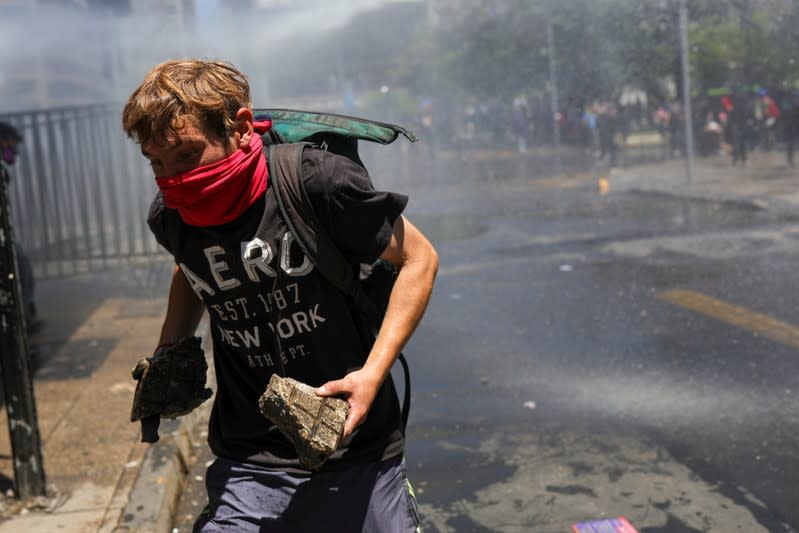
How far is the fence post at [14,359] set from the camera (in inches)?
153

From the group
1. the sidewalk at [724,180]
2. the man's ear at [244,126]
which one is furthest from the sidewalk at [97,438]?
the sidewalk at [724,180]

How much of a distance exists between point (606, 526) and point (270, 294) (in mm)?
2089

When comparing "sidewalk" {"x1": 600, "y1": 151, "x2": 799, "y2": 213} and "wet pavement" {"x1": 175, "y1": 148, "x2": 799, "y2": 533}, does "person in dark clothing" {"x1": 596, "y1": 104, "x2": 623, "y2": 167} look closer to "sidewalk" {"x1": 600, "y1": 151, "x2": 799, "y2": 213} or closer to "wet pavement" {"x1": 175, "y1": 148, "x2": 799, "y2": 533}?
"sidewalk" {"x1": 600, "y1": 151, "x2": 799, "y2": 213}

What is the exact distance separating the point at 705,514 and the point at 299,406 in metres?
2.46

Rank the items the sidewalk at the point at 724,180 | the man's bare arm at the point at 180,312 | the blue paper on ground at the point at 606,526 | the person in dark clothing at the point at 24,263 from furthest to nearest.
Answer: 1. the sidewalk at the point at 724,180
2. the person in dark clothing at the point at 24,263
3. the blue paper on ground at the point at 606,526
4. the man's bare arm at the point at 180,312

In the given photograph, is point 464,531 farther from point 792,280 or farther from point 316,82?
point 316,82

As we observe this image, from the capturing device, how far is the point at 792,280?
8062 millimetres

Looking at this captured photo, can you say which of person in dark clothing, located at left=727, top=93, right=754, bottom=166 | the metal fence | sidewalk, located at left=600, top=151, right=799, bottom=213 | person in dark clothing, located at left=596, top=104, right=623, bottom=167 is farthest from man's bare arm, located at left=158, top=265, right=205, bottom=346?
person in dark clothing, located at left=596, top=104, right=623, bottom=167

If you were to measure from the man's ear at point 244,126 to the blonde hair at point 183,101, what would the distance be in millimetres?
12

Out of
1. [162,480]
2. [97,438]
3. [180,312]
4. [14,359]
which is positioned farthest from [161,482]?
[180,312]

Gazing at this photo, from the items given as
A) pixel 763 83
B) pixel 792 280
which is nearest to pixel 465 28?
pixel 763 83

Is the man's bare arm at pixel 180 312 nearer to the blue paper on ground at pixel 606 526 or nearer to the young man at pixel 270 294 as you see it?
the young man at pixel 270 294

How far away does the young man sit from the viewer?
1931 mm

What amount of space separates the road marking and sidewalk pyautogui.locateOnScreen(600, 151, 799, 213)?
5.54 m
